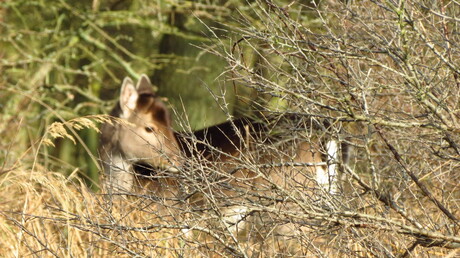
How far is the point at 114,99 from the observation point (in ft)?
42.8

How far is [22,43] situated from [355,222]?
9.62 m

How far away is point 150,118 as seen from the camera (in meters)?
9.64

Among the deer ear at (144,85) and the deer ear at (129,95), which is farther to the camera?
the deer ear at (144,85)

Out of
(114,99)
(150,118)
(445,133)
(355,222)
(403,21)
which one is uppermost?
(403,21)

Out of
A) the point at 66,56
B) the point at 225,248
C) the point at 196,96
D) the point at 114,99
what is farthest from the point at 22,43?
the point at 225,248

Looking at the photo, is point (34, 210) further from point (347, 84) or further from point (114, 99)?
point (114, 99)

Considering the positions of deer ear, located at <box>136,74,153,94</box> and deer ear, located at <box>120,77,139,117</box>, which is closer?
deer ear, located at <box>120,77,139,117</box>

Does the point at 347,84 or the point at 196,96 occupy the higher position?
the point at 347,84

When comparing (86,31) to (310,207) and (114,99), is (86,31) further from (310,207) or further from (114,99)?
(310,207)

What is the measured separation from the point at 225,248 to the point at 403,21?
130 centimetres

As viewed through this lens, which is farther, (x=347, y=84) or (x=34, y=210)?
(x=34, y=210)

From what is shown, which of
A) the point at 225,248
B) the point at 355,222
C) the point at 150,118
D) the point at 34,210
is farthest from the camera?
the point at 150,118

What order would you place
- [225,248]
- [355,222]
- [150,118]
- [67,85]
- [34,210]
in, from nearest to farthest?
1. [355,222]
2. [225,248]
3. [34,210]
4. [150,118]
5. [67,85]

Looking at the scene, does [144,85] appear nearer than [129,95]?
No
